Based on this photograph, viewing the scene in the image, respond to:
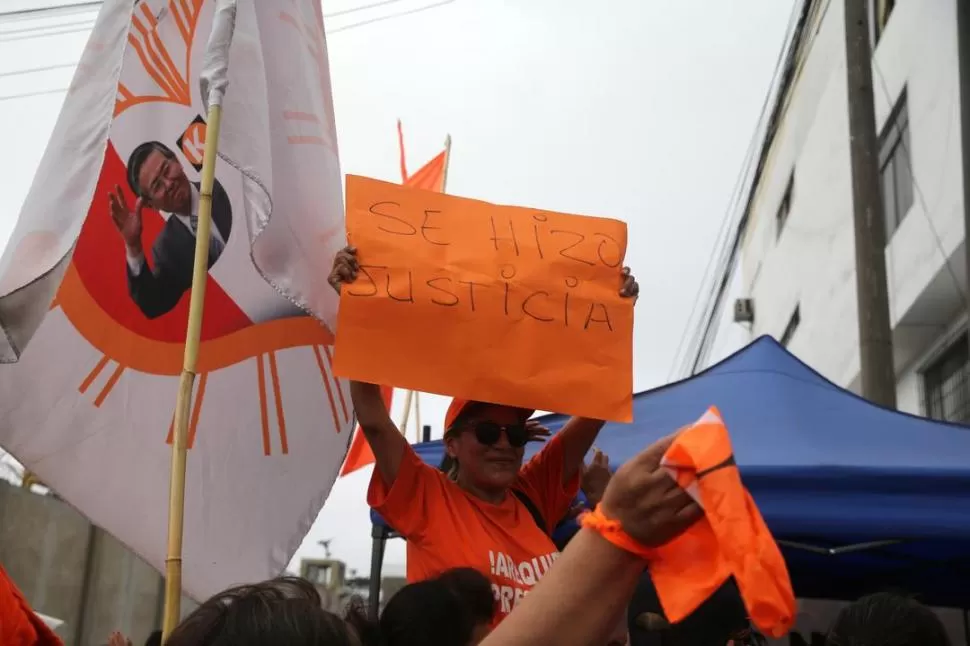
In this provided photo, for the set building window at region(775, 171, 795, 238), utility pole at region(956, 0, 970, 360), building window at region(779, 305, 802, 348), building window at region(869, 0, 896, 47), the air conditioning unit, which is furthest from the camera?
the air conditioning unit

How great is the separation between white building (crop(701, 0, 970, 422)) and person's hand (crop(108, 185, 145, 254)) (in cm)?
697

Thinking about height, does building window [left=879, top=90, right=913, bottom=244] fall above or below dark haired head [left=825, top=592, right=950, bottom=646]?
above

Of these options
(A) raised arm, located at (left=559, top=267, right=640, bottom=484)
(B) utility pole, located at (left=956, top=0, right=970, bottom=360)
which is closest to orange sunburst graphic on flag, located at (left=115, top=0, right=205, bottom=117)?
(A) raised arm, located at (left=559, top=267, right=640, bottom=484)

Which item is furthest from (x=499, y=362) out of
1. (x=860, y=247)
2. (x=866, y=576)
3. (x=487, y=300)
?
(x=860, y=247)

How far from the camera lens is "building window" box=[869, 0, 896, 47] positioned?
35.8 feet

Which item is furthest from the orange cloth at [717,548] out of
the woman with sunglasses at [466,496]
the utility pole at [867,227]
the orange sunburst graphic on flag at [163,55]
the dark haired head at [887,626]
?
the utility pole at [867,227]

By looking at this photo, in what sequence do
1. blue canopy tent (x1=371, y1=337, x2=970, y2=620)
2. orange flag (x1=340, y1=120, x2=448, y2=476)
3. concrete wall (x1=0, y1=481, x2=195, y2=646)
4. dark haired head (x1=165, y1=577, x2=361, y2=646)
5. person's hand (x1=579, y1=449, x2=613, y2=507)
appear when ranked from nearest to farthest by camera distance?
dark haired head (x1=165, y1=577, x2=361, y2=646), person's hand (x1=579, y1=449, x2=613, y2=507), blue canopy tent (x1=371, y1=337, x2=970, y2=620), orange flag (x1=340, y1=120, x2=448, y2=476), concrete wall (x1=0, y1=481, x2=195, y2=646)

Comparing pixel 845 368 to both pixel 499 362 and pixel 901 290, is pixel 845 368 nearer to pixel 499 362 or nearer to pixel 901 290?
pixel 901 290

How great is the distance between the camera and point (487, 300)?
2668 mm

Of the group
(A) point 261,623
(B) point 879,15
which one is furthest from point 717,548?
(B) point 879,15

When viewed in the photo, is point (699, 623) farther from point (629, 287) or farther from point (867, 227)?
point (867, 227)

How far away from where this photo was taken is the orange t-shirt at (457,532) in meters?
2.44

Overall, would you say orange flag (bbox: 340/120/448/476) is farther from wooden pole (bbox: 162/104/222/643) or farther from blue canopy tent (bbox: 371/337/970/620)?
wooden pole (bbox: 162/104/222/643)

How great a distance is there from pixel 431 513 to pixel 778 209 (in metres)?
15.8
